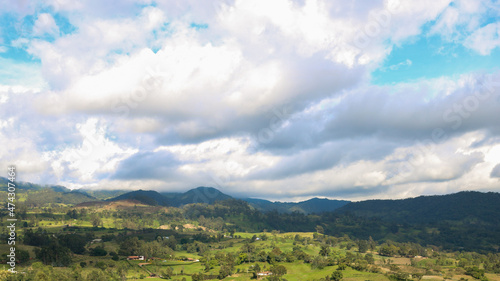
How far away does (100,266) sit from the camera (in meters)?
185

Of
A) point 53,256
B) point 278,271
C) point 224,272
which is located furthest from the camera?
point 53,256

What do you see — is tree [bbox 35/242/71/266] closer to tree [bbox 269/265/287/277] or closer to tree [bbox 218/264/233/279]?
tree [bbox 218/264/233/279]

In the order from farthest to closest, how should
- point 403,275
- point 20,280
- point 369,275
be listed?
point 369,275 → point 403,275 → point 20,280

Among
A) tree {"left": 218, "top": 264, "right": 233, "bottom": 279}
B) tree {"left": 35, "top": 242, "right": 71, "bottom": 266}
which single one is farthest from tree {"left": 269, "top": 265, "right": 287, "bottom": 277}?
tree {"left": 35, "top": 242, "right": 71, "bottom": 266}

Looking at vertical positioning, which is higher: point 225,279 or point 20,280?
point 20,280

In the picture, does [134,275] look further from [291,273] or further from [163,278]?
[291,273]

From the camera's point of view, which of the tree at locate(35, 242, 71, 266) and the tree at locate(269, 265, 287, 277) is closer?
the tree at locate(269, 265, 287, 277)

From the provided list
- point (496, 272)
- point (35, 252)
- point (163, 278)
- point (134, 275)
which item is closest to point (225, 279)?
point (163, 278)

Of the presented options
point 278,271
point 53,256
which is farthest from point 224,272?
point 53,256

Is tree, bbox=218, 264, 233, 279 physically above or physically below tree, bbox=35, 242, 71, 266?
below

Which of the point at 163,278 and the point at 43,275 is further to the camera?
the point at 163,278

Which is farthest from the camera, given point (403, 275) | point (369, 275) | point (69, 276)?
point (369, 275)

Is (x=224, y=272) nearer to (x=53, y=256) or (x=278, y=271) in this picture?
(x=278, y=271)

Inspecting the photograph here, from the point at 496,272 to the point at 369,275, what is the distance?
92448 millimetres
